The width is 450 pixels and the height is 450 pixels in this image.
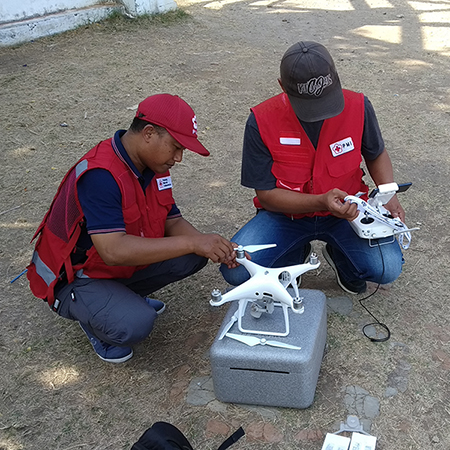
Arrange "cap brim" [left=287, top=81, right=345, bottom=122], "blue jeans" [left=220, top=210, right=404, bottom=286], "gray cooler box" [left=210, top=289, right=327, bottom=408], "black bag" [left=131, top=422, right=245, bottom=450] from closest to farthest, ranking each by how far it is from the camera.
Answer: "black bag" [left=131, top=422, right=245, bottom=450]
"gray cooler box" [left=210, top=289, right=327, bottom=408]
"cap brim" [left=287, top=81, right=345, bottom=122]
"blue jeans" [left=220, top=210, right=404, bottom=286]

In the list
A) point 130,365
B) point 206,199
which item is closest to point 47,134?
point 206,199

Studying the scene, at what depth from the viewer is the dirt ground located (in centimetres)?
237

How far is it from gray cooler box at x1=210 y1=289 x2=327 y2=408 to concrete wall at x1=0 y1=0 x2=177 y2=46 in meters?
5.82

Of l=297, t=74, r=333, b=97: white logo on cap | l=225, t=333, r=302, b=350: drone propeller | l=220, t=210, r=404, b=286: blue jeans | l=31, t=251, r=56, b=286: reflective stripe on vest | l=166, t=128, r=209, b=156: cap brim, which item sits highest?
Result: l=297, t=74, r=333, b=97: white logo on cap

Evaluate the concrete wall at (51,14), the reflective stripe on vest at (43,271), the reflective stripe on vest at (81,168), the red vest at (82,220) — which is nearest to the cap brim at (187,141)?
the red vest at (82,220)

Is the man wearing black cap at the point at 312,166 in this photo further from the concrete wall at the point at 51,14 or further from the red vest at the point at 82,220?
the concrete wall at the point at 51,14

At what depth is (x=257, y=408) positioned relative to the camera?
2.38 m

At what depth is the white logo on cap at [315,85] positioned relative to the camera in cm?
239

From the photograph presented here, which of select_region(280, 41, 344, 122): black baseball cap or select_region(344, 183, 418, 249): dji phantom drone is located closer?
select_region(280, 41, 344, 122): black baseball cap

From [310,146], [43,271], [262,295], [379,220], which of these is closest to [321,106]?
[310,146]

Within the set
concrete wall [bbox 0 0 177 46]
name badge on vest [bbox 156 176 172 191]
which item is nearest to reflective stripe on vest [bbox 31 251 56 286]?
name badge on vest [bbox 156 176 172 191]

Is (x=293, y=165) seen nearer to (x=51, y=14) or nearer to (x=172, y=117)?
(x=172, y=117)

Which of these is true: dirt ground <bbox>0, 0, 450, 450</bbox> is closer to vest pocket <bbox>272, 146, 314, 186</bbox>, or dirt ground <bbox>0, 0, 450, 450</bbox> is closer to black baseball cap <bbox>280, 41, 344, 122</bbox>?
vest pocket <bbox>272, 146, 314, 186</bbox>

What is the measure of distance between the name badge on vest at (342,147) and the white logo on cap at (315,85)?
1.02 ft
